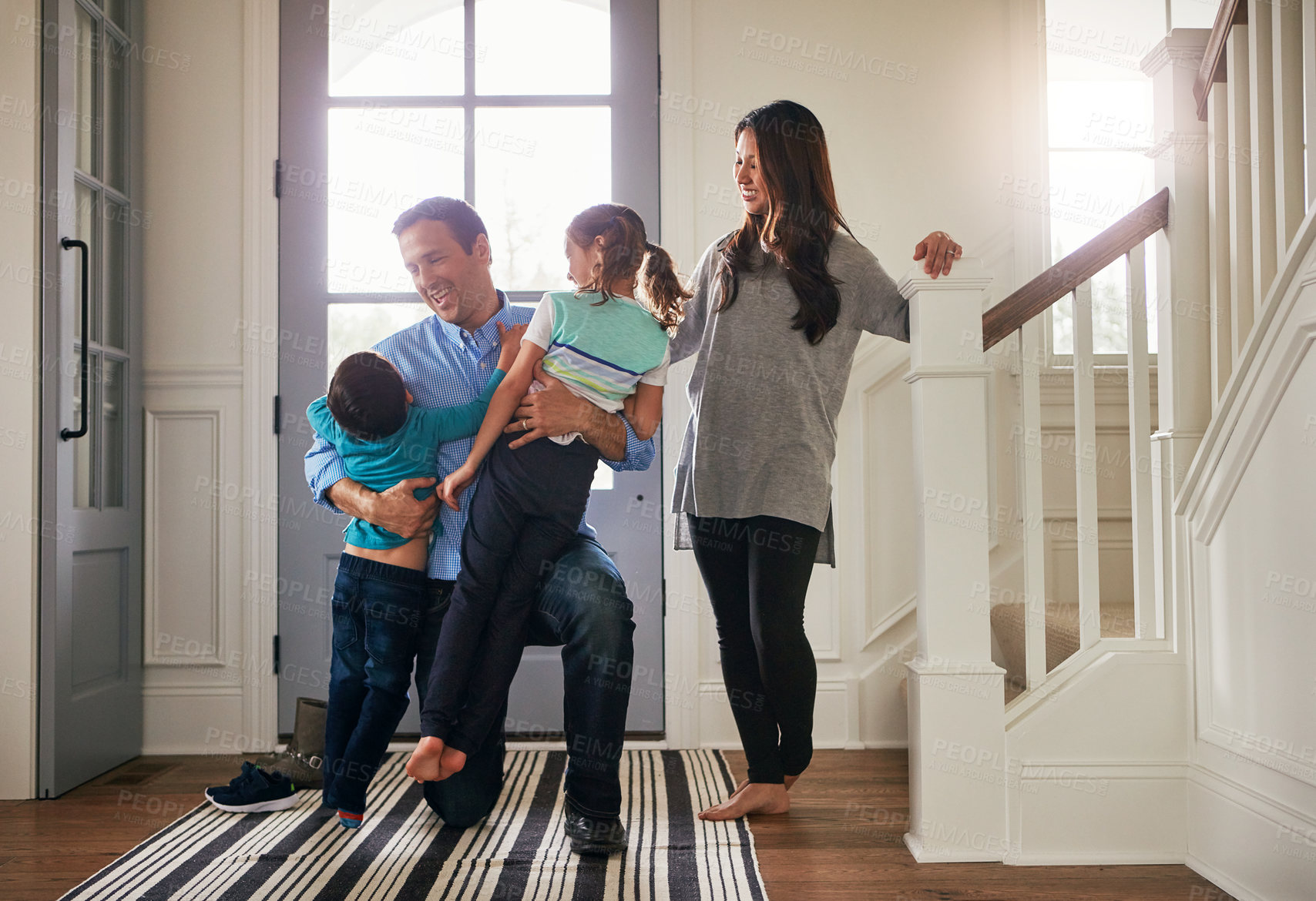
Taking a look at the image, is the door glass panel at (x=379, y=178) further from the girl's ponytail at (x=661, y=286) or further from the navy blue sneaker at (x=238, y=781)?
the navy blue sneaker at (x=238, y=781)

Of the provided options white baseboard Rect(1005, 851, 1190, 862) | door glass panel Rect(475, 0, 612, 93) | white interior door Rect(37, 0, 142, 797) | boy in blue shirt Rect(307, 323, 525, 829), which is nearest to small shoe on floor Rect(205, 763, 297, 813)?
boy in blue shirt Rect(307, 323, 525, 829)

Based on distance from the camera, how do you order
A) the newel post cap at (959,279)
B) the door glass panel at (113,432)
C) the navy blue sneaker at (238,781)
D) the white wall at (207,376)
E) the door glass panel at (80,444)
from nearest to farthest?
the newel post cap at (959,279)
the navy blue sneaker at (238,781)
the door glass panel at (80,444)
the door glass panel at (113,432)
the white wall at (207,376)

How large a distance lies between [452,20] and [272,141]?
0.64 m

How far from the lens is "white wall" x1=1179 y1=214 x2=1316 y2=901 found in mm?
1473

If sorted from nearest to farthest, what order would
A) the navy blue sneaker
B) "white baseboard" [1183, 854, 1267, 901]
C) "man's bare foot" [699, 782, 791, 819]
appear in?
"white baseboard" [1183, 854, 1267, 901], "man's bare foot" [699, 782, 791, 819], the navy blue sneaker

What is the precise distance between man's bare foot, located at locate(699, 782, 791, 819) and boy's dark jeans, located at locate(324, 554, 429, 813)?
69cm

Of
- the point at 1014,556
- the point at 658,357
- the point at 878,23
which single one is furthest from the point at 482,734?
the point at 878,23

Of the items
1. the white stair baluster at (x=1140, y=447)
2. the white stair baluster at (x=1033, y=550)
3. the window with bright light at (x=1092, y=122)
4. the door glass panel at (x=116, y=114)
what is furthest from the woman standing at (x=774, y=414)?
the door glass panel at (x=116, y=114)

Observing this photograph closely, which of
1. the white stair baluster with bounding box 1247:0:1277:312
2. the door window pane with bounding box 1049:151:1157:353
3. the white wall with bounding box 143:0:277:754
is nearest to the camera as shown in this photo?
the white stair baluster with bounding box 1247:0:1277:312

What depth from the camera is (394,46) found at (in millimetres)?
2754

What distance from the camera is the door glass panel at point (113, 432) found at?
2.51m

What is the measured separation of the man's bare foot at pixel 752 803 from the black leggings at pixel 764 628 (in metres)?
0.02

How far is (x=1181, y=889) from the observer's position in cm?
161

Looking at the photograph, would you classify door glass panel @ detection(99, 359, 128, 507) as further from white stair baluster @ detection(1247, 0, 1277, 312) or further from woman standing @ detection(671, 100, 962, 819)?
white stair baluster @ detection(1247, 0, 1277, 312)
